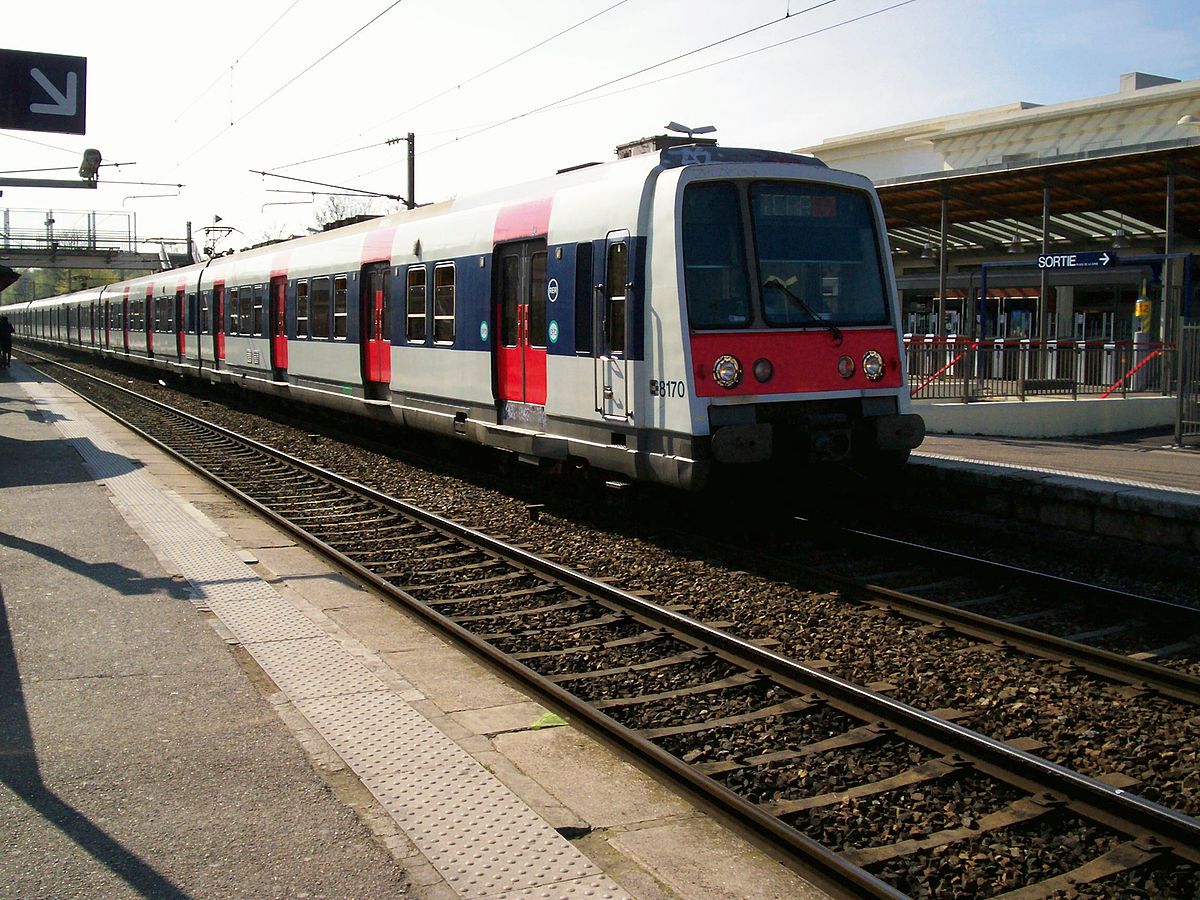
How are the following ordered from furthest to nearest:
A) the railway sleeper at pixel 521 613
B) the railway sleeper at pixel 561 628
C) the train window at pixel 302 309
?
1. the train window at pixel 302 309
2. the railway sleeper at pixel 521 613
3. the railway sleeper at pixel 561 628

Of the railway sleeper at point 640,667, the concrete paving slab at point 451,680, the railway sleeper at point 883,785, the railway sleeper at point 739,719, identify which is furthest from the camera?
the railway sleeper at point 640,667

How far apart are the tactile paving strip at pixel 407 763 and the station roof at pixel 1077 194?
14701 millimetres

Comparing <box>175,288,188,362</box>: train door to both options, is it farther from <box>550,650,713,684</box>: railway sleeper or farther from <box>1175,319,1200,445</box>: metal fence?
<box>550,650,713,684</box>: railway sleeper

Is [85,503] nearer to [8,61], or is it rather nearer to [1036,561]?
[8,61]

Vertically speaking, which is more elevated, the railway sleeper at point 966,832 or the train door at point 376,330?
the train door at point 376,330

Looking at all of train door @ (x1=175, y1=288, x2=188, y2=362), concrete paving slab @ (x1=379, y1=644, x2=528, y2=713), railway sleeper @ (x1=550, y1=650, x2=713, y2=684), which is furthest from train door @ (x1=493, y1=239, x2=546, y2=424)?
train door @ (x1=175, y1=288, x2=188, y2=362)

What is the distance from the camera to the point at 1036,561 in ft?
30.3

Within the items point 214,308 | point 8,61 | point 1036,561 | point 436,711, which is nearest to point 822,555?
point 1036,561

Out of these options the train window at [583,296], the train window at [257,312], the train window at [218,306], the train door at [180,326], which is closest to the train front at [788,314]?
the train window at [583,296]

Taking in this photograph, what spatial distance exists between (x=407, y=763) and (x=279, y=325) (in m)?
16.7

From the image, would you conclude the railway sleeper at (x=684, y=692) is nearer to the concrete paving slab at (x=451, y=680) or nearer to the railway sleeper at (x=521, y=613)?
the concrete paving slab at (x=451, y=680)

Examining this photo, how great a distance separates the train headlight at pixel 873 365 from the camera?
9680mm

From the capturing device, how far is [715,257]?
9070 millimetres

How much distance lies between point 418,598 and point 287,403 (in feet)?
50.3
